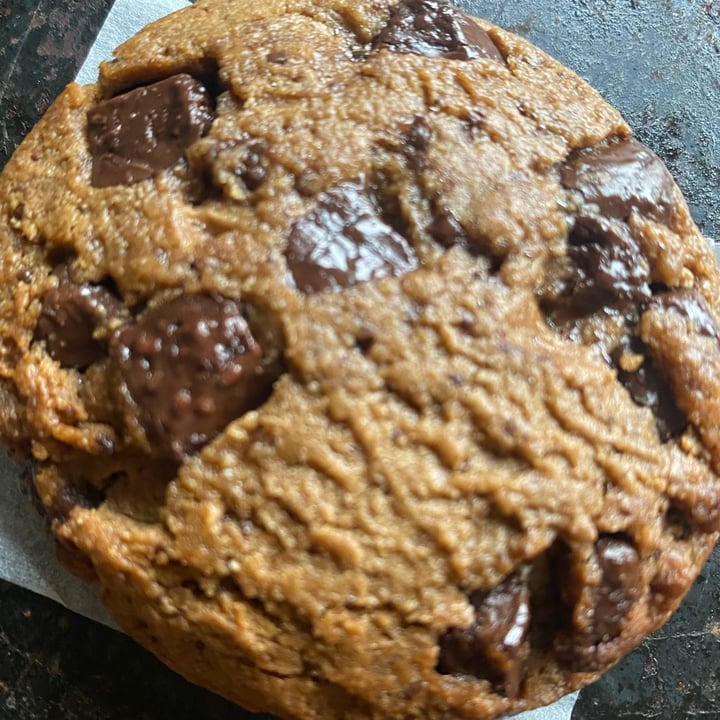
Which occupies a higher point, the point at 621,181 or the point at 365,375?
the point at 621,181

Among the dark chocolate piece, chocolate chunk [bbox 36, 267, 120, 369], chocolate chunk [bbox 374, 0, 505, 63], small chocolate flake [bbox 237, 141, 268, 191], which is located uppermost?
chocolate chunk [bbox 374, 0, 505, 63]

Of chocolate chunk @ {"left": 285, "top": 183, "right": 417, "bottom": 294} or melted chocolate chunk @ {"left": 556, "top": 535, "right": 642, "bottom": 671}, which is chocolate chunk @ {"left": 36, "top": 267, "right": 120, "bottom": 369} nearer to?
chocolate chunk @ {"left": 285, "top": 183, "right": 417, "bottom": 294}

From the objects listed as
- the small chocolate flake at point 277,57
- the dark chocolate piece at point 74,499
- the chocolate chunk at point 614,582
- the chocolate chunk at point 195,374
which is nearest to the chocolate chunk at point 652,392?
the chocolate chunk at point 614,582

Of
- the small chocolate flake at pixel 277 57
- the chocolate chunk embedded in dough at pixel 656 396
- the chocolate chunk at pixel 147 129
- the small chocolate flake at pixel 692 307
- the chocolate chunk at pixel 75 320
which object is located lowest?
the chocolate chunk at pixel 75 320

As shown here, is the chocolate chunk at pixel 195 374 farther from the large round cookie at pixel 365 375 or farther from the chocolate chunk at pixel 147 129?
the chocolate chunk at pixel 147 129

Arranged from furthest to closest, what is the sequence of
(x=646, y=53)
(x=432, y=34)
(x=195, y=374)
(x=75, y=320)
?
(x=646, y=53) < (x=432, y=34) < (x=75, y=320) < (x=195, y=374)

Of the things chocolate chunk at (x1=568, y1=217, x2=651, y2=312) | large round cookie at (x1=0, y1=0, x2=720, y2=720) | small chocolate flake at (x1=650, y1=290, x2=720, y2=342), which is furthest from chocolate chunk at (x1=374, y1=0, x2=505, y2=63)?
small chocolate flake at (x1=650, y1=290, x2=720, y2=342)

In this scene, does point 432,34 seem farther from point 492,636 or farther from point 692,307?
point 492,636

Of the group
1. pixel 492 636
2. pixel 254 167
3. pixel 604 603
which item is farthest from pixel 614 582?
pixel 254 167
